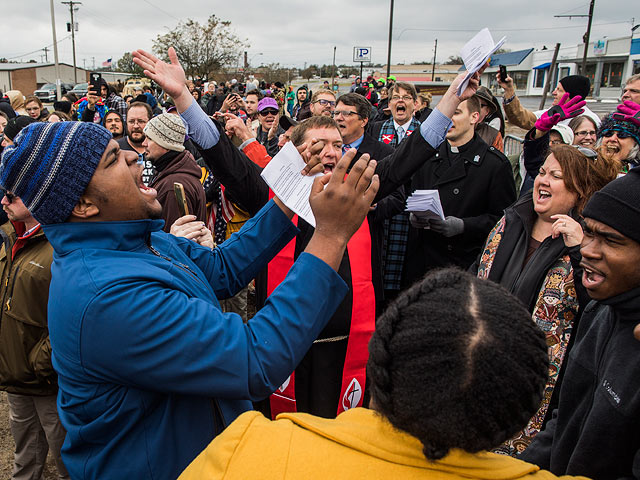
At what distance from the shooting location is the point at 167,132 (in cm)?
392

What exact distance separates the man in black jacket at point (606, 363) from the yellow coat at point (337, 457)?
69 cm

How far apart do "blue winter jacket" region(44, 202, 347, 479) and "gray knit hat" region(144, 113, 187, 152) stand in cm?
266

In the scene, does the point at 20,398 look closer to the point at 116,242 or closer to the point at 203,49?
the point at 116,242

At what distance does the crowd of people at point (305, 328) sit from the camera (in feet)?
2.90

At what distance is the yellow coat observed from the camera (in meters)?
0.85

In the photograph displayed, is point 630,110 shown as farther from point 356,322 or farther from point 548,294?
point 356,322

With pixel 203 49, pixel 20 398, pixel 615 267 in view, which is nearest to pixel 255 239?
pixel 615 267

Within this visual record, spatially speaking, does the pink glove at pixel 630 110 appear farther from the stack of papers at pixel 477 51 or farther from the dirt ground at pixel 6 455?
the dirt ground at pixel 6 455

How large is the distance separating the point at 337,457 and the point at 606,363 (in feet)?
3.81

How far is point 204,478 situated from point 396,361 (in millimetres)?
431

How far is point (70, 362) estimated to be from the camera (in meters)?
1.29

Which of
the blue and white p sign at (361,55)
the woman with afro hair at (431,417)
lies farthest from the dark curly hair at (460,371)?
the blue and white p sign at (361,55)

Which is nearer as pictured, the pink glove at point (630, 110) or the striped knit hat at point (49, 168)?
the striped knit hat at point (49, 168)

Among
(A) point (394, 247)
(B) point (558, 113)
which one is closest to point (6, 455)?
(A) point (394, 247)
